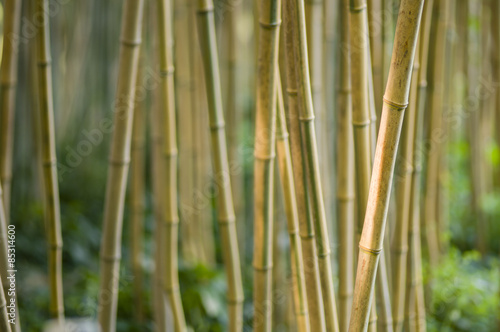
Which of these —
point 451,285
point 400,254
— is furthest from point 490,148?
point 400,254

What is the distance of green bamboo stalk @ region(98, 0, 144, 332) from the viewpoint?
0.85 metres

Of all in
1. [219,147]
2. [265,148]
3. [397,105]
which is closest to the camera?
[397,105]

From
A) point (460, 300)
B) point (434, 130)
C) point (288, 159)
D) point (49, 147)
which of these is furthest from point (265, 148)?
point (460, 300)

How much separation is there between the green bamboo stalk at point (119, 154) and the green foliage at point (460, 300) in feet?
3.51

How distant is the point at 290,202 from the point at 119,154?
33 centimetres

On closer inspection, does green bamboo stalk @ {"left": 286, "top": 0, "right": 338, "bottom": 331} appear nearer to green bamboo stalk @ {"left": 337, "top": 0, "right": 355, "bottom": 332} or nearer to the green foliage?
green bamboo stalk @ {"left": 337, "top": 0, "right": 355, "bottom": 332}

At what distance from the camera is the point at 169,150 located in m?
1.04

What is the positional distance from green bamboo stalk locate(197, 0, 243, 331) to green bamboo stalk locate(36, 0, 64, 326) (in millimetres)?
310

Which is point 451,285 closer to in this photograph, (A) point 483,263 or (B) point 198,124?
(A) point 483,263

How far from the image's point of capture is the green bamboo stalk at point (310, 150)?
2.13 ft

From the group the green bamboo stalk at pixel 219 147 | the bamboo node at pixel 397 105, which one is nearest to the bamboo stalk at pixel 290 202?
the green bamboo stalk at pixel 219 147

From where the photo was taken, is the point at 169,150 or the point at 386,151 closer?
the point at 386,151

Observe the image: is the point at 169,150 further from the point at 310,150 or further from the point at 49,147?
the point at 310,150

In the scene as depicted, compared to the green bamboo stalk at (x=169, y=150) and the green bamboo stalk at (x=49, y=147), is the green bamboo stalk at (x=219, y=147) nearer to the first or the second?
the green bamboo stalk at (x=169, y=150)
